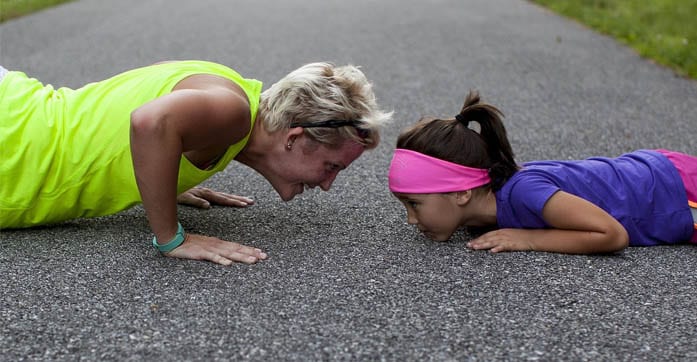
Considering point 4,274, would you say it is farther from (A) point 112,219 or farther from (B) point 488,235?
(B) point 488,235

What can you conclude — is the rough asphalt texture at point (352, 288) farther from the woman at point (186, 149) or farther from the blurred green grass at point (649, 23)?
the blurred green grass at point (649, 23)

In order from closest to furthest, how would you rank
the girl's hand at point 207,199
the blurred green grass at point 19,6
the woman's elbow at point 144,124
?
1. the woman's elbow at point 144,124
2. the girl's hand at point 207,199
3. the blurred green grass at point 19,6

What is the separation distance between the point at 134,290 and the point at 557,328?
132 centimetres

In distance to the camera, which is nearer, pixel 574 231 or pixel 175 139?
pixel 175 139

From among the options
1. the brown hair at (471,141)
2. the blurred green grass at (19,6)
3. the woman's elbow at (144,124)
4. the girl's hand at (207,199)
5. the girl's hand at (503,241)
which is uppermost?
the woman's elbow at (144,124)

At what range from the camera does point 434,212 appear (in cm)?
305

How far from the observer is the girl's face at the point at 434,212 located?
3.04m

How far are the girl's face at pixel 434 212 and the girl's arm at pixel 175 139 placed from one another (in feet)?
2.01

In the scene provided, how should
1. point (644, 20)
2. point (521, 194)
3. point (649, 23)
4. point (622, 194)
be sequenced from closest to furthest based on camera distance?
point (521, 194) → point (622, 194) → point (649, 23) → point (644, 20)

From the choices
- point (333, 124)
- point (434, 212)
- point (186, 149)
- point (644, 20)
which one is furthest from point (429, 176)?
point (644, 20)

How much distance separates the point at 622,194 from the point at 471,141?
64 cm

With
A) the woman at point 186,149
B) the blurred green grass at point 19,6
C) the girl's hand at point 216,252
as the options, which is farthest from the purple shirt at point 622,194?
the blurred green grass at point 19,6

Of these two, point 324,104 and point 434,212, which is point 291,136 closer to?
point 324,104

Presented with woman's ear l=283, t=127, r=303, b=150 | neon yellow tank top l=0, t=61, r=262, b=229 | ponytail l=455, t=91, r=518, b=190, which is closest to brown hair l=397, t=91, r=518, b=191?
ponytail l=455, t=91, r=518, b=190
